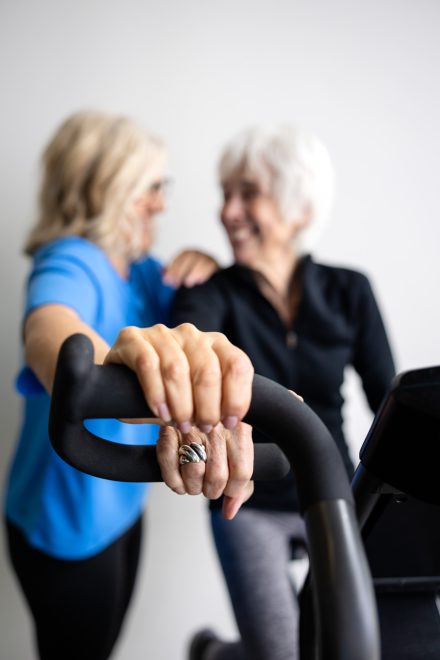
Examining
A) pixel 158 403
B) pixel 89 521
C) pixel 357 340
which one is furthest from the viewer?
pixel 357 340

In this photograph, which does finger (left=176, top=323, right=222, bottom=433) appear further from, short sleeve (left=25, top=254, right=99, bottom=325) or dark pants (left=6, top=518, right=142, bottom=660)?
dark pants (left=6, top=518, right=142, bottom=660)

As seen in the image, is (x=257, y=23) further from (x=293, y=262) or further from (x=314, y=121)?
(x=293, y=262)

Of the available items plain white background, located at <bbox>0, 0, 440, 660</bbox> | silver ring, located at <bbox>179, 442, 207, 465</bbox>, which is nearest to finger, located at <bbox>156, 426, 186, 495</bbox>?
silver ring, located at <bbox>179, 442, 207, 465</bbox>

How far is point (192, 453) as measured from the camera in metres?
0.53

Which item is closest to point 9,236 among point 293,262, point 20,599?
point 293,262

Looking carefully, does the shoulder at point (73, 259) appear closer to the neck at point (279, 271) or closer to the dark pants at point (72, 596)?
the neck at point (279, 271)

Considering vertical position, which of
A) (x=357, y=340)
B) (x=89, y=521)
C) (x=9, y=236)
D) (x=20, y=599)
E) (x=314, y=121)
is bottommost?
(x=20, y=599)

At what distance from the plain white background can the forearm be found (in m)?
0.92

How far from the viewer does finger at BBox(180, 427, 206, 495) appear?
53 centimetres

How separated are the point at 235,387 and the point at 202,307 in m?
0.85

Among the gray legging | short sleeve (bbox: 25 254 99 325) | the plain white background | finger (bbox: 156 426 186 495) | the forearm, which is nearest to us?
finger (bbox: 156 426 186 495)

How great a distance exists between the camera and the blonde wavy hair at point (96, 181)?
134 cm

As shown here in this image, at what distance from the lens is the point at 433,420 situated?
456 mm

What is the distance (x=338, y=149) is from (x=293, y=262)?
608 millimetres
